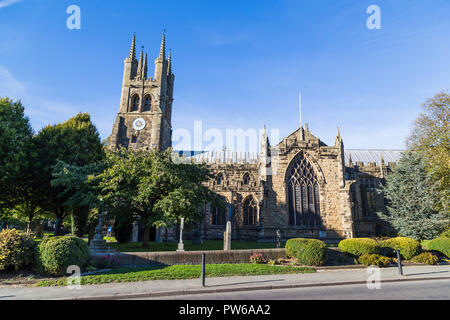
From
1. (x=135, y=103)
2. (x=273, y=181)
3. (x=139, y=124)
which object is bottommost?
(x=273, y=181)

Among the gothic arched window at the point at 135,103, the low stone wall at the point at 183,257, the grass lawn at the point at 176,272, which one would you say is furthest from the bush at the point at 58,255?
the gothic arched window at the point at 135,103

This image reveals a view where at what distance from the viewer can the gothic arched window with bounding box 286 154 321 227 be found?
28.4 metres

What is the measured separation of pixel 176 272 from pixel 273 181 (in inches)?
741

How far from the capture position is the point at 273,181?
2856 cm

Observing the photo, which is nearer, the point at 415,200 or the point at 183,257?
the point at 183,257

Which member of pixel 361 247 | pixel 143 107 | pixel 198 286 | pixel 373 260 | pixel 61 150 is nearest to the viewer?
pixel 198 286

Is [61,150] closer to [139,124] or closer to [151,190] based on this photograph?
[139,124]

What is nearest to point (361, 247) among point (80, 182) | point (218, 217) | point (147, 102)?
point (80, 182)

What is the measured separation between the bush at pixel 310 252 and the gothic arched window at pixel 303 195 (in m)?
13.6

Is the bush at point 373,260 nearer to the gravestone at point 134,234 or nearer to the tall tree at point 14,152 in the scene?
the gravestone at point 134,234

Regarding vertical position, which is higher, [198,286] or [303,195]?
[303,195]

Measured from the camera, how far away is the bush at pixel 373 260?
1486cm

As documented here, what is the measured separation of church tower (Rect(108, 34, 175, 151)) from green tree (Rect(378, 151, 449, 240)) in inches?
1012
